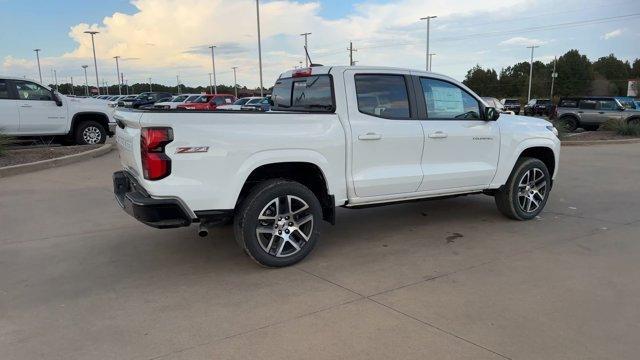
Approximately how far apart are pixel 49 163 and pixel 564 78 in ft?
361

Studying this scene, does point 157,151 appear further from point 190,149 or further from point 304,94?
point 304,94

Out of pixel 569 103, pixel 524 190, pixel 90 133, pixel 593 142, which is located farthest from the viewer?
pixel 569 103

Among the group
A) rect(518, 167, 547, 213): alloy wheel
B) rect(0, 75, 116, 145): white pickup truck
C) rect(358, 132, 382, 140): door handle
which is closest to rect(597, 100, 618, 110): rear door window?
rect(518, 167, 547, 213): alloy wheel

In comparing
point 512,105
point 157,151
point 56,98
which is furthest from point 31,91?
point 512,105

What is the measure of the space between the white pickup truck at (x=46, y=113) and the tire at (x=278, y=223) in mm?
9894

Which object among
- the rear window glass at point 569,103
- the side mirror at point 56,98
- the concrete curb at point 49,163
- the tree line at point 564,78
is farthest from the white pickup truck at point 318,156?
the tree line at point 564,78

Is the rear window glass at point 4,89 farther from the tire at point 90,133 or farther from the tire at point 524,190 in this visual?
the tire at point 524,190

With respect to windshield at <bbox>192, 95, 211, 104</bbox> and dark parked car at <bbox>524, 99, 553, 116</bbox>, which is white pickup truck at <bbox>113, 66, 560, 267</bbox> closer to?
windshield at <bbox>192, 95, 211, 104</bbox>

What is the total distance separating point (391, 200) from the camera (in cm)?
525

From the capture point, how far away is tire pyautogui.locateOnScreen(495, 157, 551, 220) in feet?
20.4

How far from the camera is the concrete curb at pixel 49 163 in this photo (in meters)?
9.76

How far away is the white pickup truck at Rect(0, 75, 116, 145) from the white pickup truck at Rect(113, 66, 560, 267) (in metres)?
9.14

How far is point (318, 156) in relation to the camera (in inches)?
183

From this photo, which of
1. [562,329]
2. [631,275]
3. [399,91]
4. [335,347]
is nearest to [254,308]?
[335,347]
